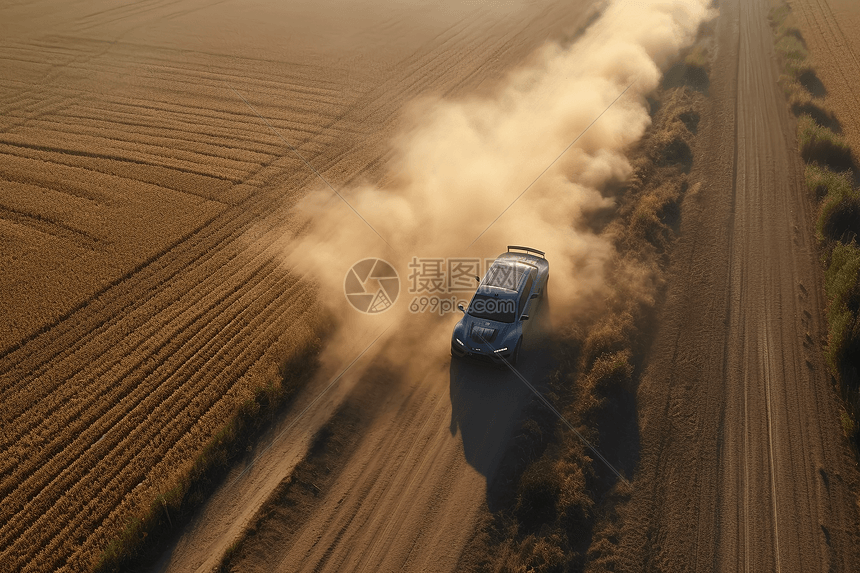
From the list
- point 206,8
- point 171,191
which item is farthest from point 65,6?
point 171,191

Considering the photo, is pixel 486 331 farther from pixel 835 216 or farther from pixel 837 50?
pixel 837 50

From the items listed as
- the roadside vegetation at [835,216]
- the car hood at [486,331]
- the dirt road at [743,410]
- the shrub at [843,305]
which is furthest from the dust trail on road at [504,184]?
the roadside vegetation at [835,216]

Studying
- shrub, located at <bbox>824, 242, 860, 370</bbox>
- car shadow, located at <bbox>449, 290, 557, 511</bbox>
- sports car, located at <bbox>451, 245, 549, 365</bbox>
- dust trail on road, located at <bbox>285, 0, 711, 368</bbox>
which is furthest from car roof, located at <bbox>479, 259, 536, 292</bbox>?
shrub, located at <bbox>824, 242, 860, 370</bbox>

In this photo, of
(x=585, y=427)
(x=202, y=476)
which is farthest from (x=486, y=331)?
(x=202, y=476)

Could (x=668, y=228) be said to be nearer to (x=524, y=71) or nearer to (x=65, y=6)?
(x=524, y=71)

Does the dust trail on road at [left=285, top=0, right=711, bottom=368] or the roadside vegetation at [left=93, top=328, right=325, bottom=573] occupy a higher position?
the dust trail on road at [left=285, top=0, right=711, bottom=368]

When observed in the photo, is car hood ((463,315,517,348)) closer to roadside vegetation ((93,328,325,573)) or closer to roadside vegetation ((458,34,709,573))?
roadside vegetation ((458,34,709,573))

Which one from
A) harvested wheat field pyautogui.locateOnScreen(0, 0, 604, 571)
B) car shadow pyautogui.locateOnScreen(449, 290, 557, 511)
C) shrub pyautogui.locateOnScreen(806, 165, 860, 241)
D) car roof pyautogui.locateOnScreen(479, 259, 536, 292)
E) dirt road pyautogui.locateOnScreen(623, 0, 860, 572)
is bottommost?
harvested wheat field pyautogui.locateOnScreen(0, 0, 604, 571)
